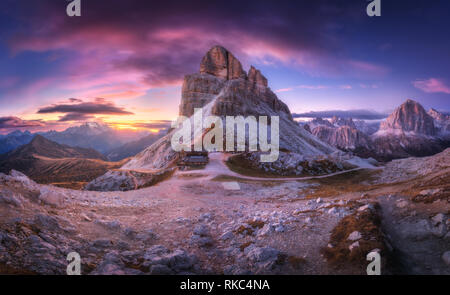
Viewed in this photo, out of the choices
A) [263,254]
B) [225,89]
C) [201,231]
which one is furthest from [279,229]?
[225,89]

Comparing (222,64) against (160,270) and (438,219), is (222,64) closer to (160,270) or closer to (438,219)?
(438,219)

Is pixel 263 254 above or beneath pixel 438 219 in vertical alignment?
beneath

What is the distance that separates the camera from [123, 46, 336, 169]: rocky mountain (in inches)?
3762

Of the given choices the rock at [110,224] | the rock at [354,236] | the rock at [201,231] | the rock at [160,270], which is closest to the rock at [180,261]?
the rock at [160,270]

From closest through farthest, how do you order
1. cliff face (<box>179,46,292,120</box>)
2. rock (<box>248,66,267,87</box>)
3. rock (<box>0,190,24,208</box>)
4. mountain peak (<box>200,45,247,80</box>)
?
rock (<box>0,190,24,208</box>), cliff face (<box>179,46,292,120</box>), mountain peak (<box>200,45,247,80</box>), rock (<box>248,66,267,87</box>)

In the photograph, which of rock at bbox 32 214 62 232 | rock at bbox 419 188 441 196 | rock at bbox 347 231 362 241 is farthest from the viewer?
rock at bbox 419 188 441 196

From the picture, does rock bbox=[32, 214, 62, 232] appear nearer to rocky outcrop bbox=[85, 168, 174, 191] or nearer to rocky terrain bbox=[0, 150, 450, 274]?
rocky terrain bbox=[0, 150, 450, 274]

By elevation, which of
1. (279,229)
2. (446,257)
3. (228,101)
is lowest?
(279,229)

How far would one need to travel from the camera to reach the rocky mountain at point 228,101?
95.6 meters

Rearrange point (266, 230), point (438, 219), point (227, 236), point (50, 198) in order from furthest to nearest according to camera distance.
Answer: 1. point (50, 198)
2. point (227, 236)
3. point (266, 230)
4. point (438, 219)

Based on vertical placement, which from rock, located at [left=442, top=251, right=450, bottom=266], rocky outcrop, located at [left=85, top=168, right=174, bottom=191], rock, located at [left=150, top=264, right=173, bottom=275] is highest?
rock, located at [left=442, top=251, right=450, bottom=266]

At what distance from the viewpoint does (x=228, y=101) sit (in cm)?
9831

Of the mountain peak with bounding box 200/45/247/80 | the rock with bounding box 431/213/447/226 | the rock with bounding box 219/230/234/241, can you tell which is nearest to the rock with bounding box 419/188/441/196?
the rock with bounding box 431/213/447/226
